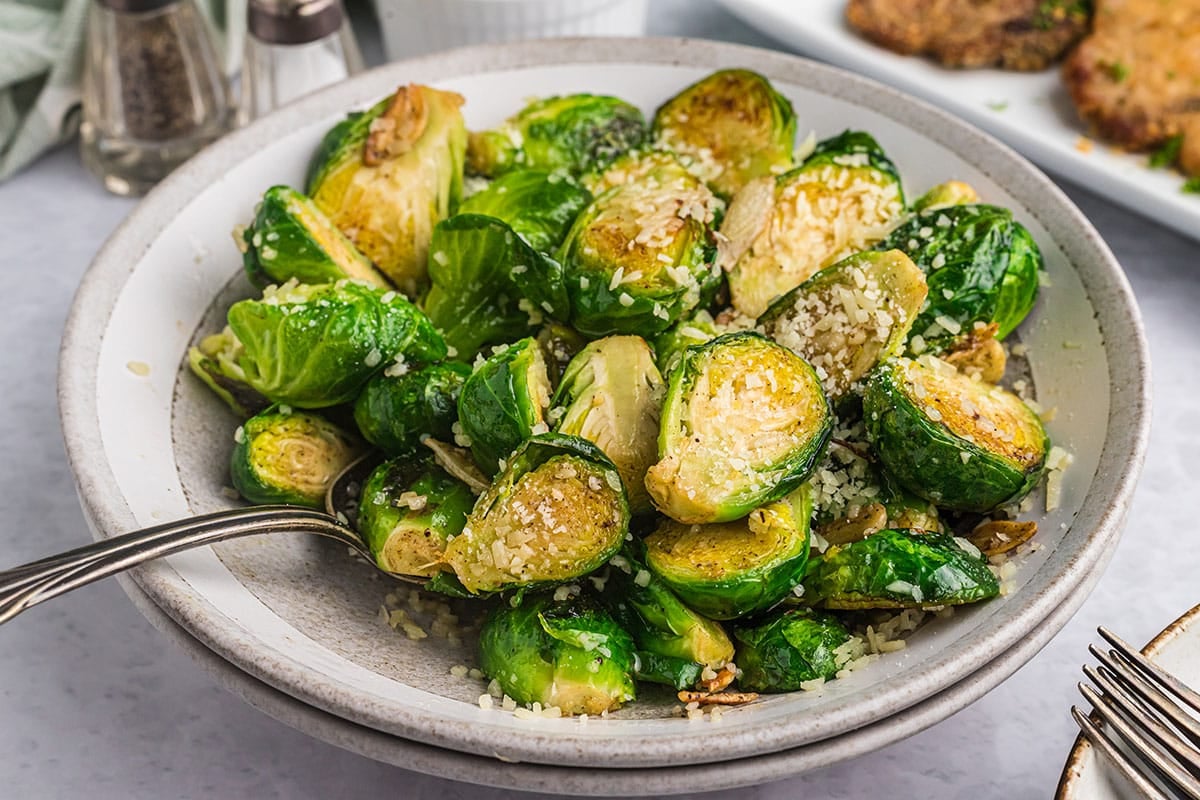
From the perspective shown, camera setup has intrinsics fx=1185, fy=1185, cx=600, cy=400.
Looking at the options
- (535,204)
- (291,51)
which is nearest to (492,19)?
(291,51)

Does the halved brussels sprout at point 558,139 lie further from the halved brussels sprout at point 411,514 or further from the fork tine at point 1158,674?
the fork tine at point 1158,674

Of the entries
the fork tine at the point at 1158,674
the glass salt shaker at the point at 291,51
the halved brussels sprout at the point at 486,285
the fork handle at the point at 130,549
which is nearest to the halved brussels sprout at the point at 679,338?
the halved brussels sprout at the point at 486,285

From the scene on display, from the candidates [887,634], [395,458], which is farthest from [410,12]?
[887,634]

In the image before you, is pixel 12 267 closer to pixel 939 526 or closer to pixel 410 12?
pixel 410 12

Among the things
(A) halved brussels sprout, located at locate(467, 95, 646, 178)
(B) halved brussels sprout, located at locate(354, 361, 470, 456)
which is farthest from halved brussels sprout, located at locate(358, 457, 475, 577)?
(A) halved brussels sprout, located at locate(467, 95, 646, 178)

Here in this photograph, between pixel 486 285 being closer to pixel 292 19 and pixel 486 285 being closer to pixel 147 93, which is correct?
pixel 292 19

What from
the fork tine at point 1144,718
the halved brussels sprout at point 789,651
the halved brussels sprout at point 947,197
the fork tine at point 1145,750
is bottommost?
the halved brussels sprout at point 789,651
